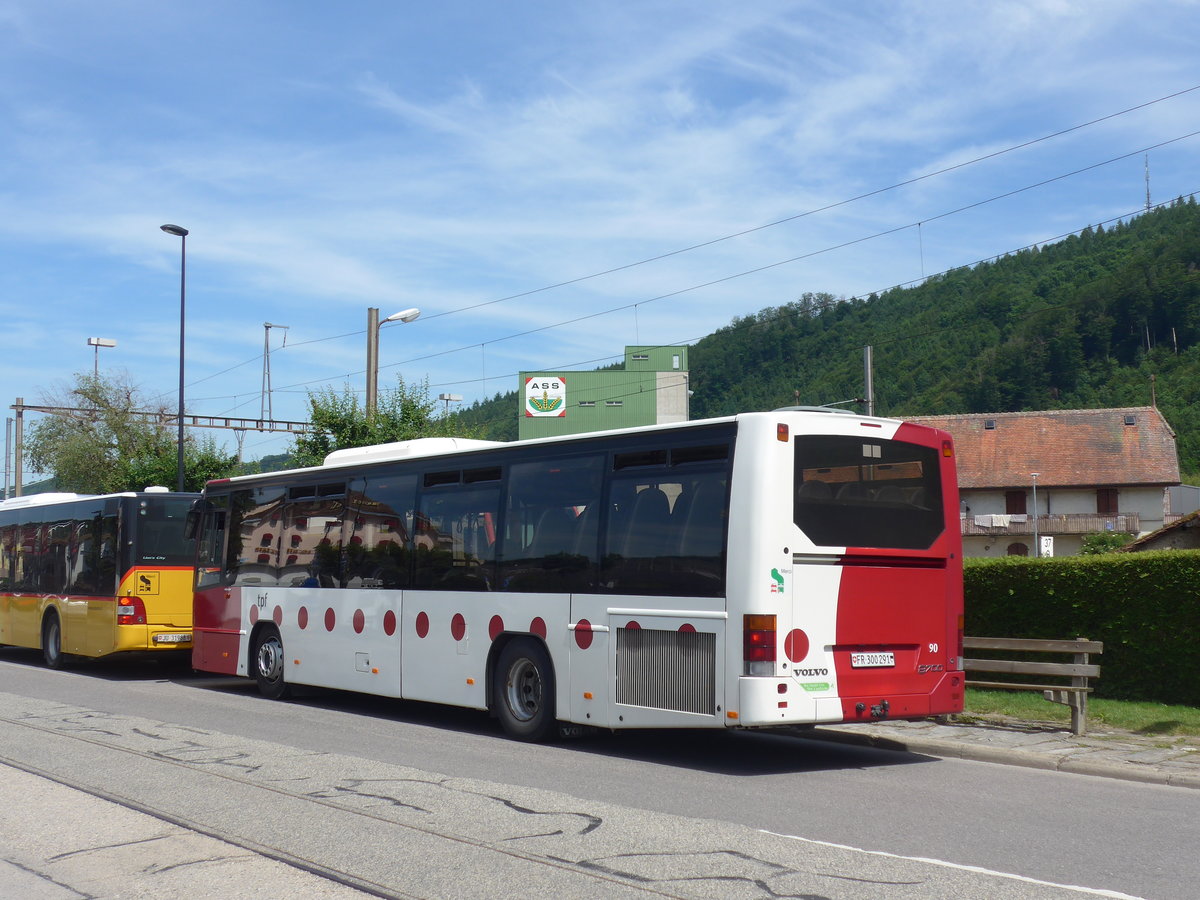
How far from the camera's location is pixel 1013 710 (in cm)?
1351

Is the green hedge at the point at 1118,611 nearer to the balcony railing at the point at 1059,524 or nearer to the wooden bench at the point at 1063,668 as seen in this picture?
the wooden bench at the point at 1063,668

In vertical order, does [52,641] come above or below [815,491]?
below

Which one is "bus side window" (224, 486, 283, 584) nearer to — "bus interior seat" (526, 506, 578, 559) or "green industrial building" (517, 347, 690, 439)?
"bus interior seat" (526, 506, 578, 559)

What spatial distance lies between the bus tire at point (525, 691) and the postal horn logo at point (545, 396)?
80792 millimetres

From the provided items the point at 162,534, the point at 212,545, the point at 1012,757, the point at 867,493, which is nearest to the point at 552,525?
the point at 867,493

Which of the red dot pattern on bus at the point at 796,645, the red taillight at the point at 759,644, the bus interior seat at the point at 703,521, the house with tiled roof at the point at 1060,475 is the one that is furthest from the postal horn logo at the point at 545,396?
the red taillight at the point at 759,644

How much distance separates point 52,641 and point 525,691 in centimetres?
1357

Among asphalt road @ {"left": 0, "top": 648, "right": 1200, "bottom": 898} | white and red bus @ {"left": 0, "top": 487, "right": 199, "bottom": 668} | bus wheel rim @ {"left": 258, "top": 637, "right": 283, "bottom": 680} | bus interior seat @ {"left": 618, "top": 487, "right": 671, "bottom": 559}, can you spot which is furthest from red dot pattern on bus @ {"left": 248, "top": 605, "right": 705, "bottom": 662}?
white and red bus @ {"left": 0, "top": 487, "right": 199, "bottom": 668}

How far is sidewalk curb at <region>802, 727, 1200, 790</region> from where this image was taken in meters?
9.89

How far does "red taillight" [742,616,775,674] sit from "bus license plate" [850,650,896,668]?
35.3 inches

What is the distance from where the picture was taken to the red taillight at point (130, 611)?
65.6ft

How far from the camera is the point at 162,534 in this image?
2045 centimetres

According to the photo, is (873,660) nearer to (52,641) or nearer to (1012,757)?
(1012,757)

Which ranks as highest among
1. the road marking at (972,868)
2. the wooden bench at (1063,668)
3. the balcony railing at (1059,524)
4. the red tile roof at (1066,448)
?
the red tile roof at (1066,448)
